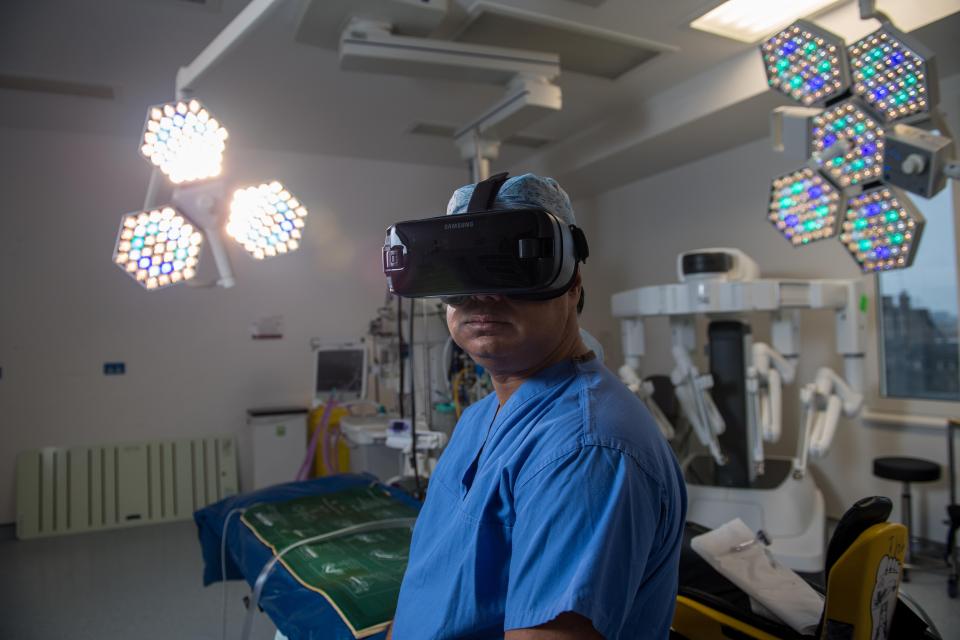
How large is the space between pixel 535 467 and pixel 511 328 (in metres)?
0.22

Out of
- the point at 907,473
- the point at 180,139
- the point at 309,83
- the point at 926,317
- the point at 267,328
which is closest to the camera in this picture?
the point at 180,139

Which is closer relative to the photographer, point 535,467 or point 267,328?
point 535,467

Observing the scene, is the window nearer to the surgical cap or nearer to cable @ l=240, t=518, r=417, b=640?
cable @ l=240, t=518, r=417, b=640

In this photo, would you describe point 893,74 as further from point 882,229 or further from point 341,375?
point 341,375

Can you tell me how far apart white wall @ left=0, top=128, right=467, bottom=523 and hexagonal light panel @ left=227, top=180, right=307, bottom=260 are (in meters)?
3.12

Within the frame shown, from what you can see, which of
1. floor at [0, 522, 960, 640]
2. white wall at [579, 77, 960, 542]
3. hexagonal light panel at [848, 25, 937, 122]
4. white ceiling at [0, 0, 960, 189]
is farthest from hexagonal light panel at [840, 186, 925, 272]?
white wall at [579, 77, 960, 542]

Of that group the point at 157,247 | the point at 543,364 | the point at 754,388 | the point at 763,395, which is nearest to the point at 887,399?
the point at 763,395

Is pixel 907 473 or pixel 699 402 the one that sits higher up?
pixel 699 402

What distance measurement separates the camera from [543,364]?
40.1 inches

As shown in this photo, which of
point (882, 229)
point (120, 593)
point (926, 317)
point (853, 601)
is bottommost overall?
point (120, 593)

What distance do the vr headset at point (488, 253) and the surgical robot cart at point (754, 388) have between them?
2647 millimetres

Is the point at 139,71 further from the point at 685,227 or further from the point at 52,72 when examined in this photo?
the point at 685,227

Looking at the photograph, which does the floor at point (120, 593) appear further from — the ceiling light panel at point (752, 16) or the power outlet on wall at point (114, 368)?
the ceiling light panel at point (752, 16)

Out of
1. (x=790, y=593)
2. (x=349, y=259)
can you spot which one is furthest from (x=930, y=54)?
(x=349, y=259)
